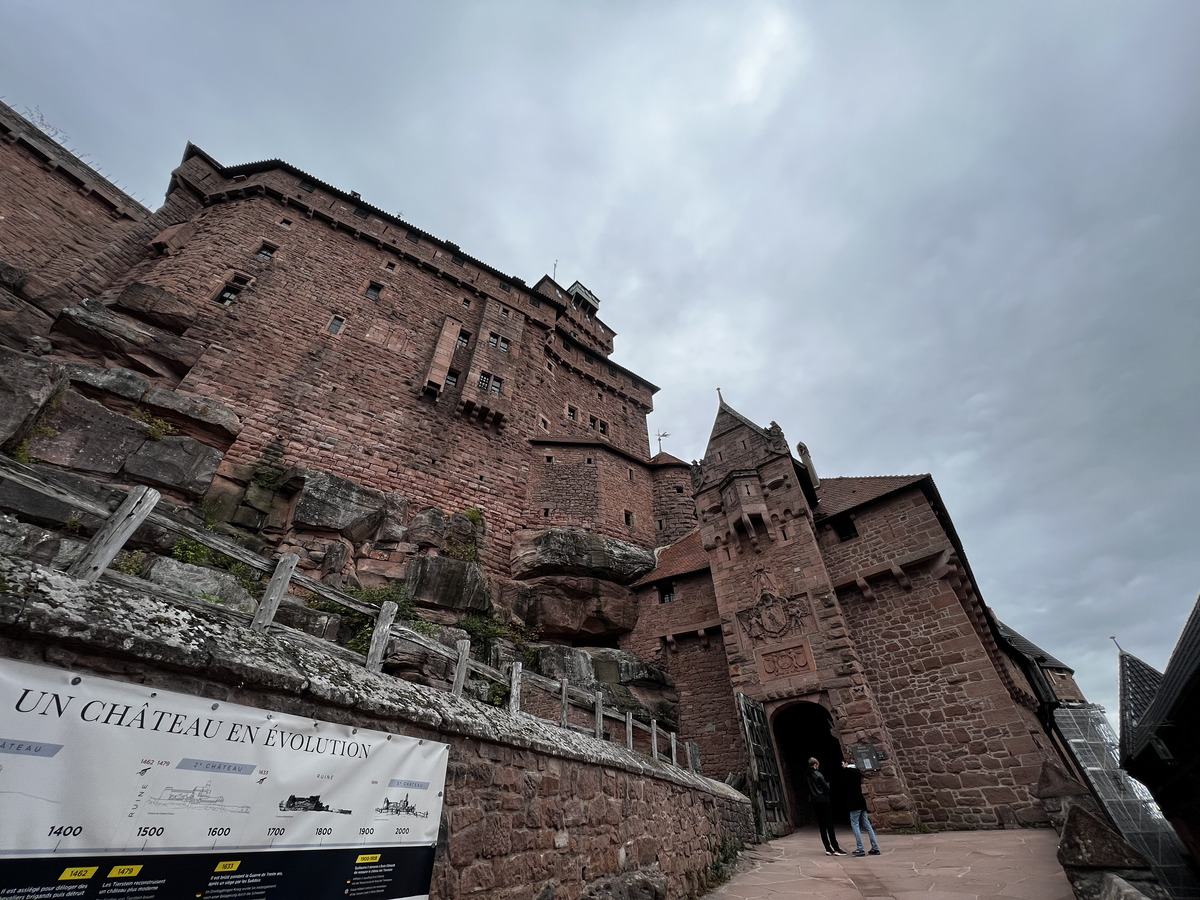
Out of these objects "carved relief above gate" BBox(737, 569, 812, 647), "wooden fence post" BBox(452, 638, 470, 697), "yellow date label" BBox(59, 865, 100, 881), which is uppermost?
"carved relief above gate" BBox(737, 569, 812, 647)

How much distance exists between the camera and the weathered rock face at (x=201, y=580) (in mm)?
7078

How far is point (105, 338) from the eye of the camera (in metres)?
11.9

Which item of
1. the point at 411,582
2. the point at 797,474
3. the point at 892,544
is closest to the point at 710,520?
the point at 797,474

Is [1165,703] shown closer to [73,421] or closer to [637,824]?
[637,824]

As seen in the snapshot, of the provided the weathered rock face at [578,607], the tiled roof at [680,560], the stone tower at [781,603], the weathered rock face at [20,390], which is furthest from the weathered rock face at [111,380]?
the stone tower at [781,603]

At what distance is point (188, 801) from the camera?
6.42ft

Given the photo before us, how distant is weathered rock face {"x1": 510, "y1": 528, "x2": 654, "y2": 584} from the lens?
15820 millimetres

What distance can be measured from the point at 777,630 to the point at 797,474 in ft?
15.9

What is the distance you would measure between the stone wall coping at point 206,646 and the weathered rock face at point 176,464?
9.65 metres

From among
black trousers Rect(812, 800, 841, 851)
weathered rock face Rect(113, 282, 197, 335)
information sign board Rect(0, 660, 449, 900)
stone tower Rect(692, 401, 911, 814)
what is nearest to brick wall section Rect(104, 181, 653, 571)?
weathered rock face Rect(113, 282, 197, 335)

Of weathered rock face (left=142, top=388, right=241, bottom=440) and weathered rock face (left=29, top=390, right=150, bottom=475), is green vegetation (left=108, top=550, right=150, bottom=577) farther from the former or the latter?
weathered rock face (left=142, top=388, right=241, bottom=440)

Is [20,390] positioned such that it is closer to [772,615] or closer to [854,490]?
[772,615]

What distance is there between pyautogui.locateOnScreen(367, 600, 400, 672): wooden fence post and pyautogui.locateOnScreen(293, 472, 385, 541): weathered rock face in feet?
33.0

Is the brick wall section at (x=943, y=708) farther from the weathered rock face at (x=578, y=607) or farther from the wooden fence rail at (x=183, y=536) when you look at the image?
the wooden fence rail at (x=183, y=536)
